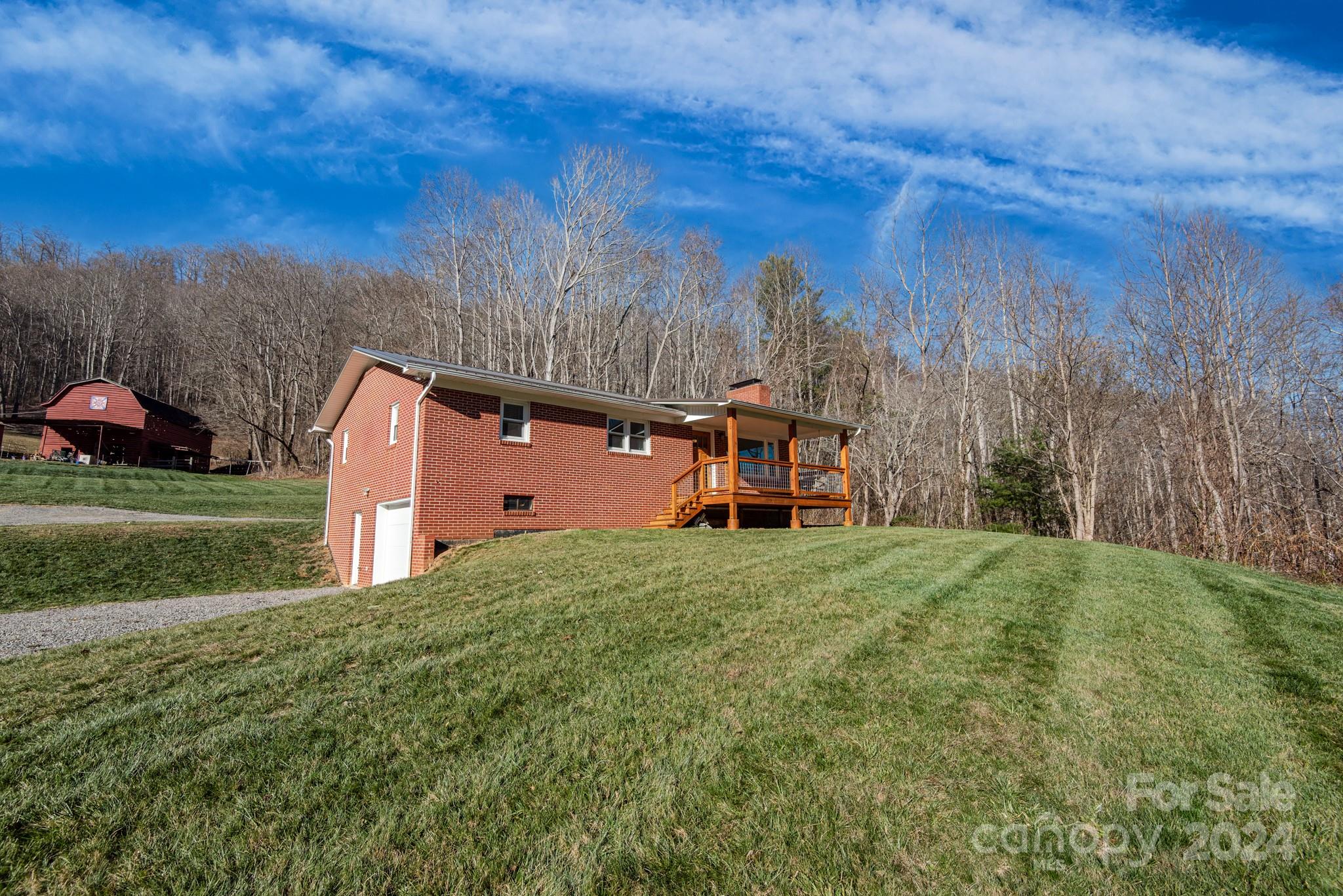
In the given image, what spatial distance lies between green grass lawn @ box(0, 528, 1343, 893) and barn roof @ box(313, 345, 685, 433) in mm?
5841

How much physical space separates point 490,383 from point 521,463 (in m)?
1.74

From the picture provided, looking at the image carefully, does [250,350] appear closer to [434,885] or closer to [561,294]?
[561,294]

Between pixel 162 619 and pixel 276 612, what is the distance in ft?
11.3

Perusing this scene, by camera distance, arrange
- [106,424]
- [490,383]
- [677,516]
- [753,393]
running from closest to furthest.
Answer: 1. [490,383]
2. [677,516]
3. [753,393]
4. [106,424]

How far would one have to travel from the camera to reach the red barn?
31.6 m

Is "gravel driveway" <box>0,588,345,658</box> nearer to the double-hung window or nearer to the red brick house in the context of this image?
the red brick house

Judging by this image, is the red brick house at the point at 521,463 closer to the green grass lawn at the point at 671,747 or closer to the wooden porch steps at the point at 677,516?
the wooden porch steps at the point at 677,516

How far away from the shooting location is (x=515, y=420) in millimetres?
12039

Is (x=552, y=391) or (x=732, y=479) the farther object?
(x=732, y=479)

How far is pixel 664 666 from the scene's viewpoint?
4.17m

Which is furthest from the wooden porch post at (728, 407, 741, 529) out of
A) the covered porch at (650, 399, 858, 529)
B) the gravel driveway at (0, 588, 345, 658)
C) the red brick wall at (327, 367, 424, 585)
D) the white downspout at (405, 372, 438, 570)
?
the gravel driveway at (0, 588, 345, 658)

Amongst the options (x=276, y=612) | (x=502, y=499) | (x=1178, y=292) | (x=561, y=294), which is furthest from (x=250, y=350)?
(x=1178, y=292)

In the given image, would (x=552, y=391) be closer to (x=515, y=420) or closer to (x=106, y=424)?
(x=515, y=420)

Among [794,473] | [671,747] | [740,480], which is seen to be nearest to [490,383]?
[740,480]
